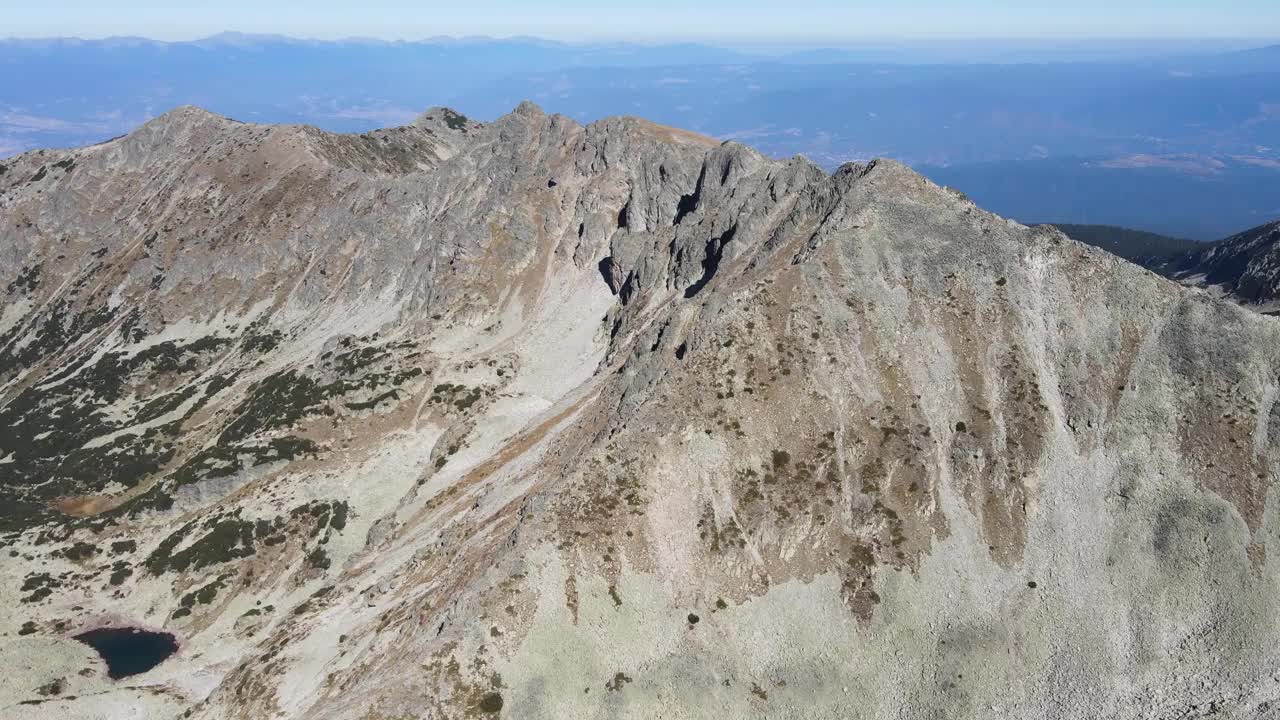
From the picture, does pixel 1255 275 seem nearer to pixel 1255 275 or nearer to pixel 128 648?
pixel 1255 275

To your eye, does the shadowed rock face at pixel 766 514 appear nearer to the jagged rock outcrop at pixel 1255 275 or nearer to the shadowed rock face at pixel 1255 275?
the jagged rock outcrop at pixel 1255 275

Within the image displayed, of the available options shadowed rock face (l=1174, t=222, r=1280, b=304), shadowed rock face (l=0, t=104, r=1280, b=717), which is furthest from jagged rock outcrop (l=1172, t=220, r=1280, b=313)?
shadowed rock face (l=0, t=104, r=1280, b=717)

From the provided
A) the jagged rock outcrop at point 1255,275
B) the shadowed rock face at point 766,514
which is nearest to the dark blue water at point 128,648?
the shadowed rock face at point 766,514

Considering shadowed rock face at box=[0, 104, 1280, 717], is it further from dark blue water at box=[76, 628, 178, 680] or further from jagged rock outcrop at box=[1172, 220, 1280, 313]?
jagged rock outcrop at box=[1172, 220, 1280, 313]

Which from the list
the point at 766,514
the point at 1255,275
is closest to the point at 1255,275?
the point at 1255,275

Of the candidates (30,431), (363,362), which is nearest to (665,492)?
(363,362)

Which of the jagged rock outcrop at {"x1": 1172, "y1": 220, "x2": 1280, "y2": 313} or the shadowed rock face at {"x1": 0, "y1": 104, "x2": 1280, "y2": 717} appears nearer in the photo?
the shadowed rock face at {"x1": 0, "y1": 104, "x2": 1280, "y2": 717}

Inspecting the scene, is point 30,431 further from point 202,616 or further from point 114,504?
point 202,616
